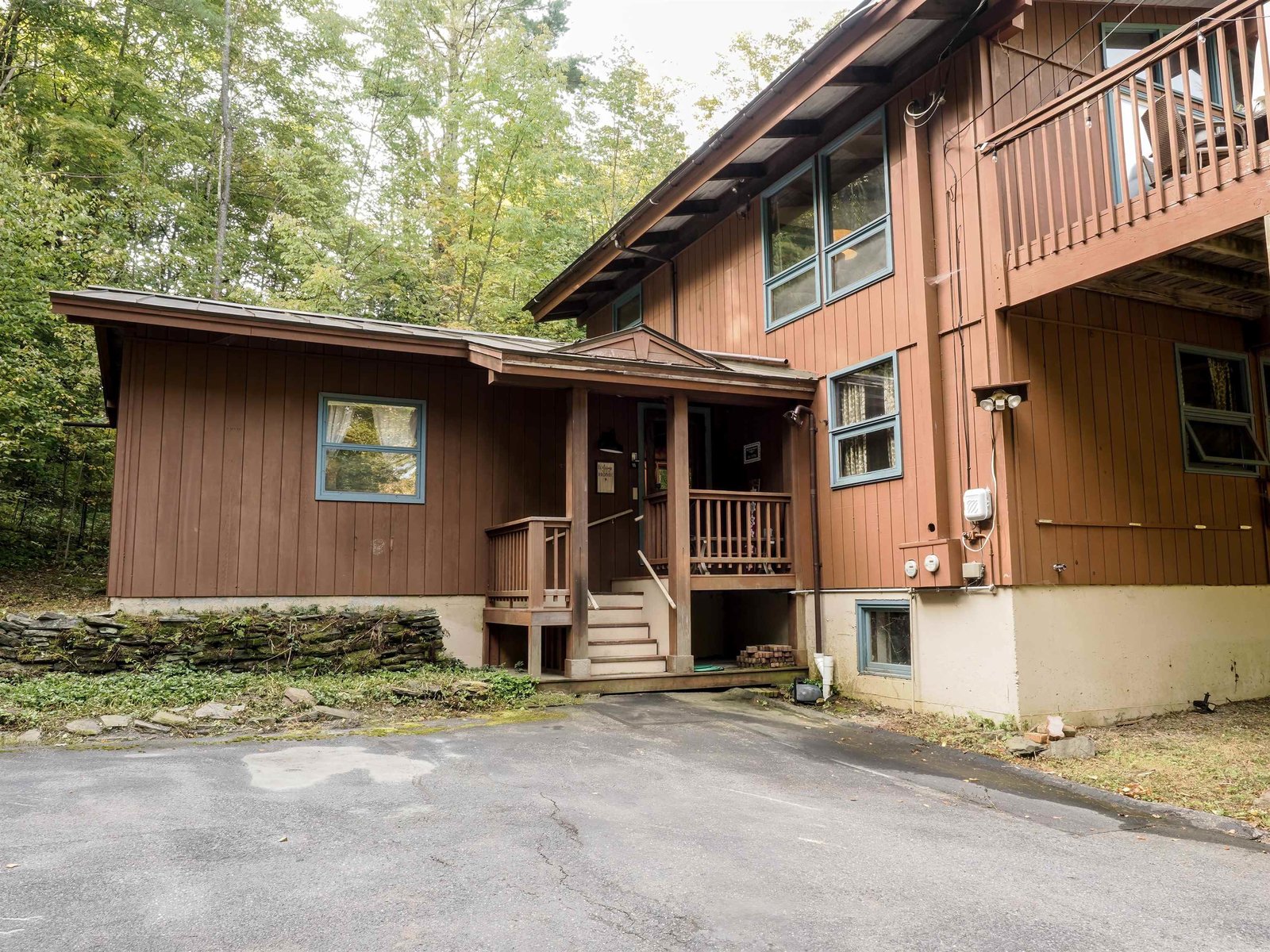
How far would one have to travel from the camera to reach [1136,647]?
24.1 feet

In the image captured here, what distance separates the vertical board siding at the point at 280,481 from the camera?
8320 mm

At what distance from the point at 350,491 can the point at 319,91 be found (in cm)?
1441

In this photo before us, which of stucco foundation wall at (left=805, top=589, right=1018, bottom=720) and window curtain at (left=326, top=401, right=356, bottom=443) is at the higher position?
window curtain at (left=326, top=401, right=356, bottom=443)

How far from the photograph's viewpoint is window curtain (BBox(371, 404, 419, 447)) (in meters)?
9.34

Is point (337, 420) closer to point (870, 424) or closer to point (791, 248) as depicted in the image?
point (791, 248)

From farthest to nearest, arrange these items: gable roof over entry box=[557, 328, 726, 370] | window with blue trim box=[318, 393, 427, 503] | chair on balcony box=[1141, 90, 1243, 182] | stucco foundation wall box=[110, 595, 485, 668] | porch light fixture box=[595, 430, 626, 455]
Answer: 1. porch light fixture box=[595, 430, 626, 455]
2. window with blue trim box=[318, 393, 427, 503]
3. gable roof over entry box=[557, 328, 726, 370]
4. stucco foundation wall box=[110, 595, 485, 668]
5. chair on balcony box=[1141, 90, 1243, 182]

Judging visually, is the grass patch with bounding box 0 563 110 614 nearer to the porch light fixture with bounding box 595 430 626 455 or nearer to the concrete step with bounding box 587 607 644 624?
the concrete step with bounding box 587 607 644 624

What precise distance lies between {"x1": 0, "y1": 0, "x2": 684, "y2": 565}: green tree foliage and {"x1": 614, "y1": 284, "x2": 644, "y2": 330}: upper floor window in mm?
4581

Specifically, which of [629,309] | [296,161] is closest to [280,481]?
[629,309]

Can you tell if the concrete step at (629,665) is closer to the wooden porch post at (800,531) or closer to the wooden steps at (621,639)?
the wooden steps at (621,639)

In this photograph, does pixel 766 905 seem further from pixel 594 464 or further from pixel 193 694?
pixel 594 464

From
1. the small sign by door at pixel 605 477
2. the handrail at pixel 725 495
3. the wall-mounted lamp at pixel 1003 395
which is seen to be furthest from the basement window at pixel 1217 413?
the small sign by door at pixel 605 477

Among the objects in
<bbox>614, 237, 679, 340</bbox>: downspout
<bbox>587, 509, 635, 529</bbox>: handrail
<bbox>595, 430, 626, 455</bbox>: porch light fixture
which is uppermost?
<bbox>614, 237, 679, 340</bbox>: downspout

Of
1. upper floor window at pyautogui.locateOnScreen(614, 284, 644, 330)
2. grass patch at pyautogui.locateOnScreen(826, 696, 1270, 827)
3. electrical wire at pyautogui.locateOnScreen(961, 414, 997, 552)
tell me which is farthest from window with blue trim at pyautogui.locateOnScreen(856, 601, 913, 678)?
upper floor window at pyautogui.locateOnScreen(614, 284, 644, 330)
